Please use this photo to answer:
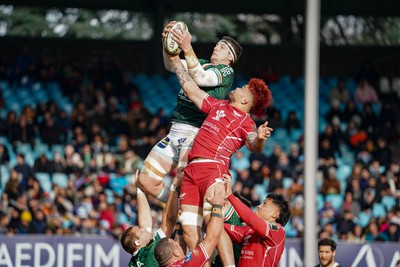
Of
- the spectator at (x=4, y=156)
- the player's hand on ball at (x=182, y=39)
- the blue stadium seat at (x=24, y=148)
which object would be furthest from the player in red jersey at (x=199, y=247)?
the blue stadium seat at (x=24, y=148)

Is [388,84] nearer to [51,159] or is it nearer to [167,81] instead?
[167,81]

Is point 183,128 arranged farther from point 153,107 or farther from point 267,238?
point 153,107

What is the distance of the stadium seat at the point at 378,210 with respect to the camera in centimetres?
1880

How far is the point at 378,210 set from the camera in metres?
19.0

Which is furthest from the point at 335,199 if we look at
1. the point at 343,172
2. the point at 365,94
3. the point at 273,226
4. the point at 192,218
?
the point at 192,218

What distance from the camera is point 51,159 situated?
19906mm

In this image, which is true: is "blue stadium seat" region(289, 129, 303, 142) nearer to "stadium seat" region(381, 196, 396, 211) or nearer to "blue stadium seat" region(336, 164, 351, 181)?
"blue stadium seat" region(336, 164, 351, 181)

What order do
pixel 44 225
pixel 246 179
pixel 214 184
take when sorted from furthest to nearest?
pixel 246 179, pixel 44 225, pixel 214 184

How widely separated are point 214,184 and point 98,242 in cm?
522

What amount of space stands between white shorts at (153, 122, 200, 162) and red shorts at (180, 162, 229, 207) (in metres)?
0.53

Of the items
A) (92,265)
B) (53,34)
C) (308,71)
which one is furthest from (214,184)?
(53,34)

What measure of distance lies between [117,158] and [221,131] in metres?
11.6

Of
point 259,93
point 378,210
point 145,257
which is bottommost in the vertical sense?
point 378,210

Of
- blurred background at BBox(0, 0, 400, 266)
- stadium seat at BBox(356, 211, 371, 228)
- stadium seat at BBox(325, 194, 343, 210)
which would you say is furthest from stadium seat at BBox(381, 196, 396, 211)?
stadium seat at BBox(325, 194, 343, 210)
